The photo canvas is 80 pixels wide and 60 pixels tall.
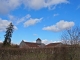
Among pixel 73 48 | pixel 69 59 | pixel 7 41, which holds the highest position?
pixel 7 41

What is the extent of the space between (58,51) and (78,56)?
114 cm

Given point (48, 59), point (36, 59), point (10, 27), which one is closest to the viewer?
point (48, 59)

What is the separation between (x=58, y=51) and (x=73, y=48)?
0.87 m

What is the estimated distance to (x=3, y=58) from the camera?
43.3 feet

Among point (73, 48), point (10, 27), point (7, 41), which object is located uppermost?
point (10, 27)

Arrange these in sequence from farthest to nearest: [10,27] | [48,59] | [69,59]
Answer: [10,27] < [48,59] < [69,59]

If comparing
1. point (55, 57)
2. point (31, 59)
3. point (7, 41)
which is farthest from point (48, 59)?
point (7, 41)

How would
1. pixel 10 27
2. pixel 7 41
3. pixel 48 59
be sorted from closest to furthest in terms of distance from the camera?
pixel 48 59 → pixel 7 41 → pixel 10 27

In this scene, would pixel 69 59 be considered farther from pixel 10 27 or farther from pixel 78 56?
pixel 10 27

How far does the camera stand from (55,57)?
9945 millimetres

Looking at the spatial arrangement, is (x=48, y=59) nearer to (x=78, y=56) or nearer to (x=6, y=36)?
(x=78, y=56)

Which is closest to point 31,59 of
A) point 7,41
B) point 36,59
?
point 36,59

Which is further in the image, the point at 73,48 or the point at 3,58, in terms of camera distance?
the point at 3,58

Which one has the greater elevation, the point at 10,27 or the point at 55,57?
the point at 10,27
